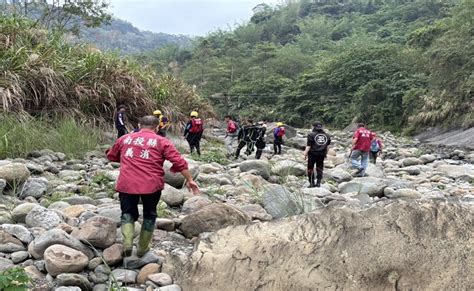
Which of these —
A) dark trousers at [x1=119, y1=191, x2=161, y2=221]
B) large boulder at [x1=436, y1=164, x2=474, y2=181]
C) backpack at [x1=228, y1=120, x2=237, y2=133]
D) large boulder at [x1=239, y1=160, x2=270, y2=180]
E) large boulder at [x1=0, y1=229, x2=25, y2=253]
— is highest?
dark trousers at [x1=119, y1=191, x2=161, y2=221]

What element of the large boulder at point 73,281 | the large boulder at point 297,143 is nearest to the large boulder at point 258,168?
the large boulder at point 73,281

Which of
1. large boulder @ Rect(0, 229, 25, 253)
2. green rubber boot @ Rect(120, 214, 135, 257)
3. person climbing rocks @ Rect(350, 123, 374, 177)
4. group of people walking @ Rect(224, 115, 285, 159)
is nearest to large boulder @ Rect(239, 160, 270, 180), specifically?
person climbing rocks @ Rect(350, 123, 374, 177)

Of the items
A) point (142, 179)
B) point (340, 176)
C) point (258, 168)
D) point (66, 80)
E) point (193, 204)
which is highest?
point (66, 80)

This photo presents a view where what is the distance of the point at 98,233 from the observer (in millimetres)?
3822

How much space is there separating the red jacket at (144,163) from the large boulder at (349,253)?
73 cm

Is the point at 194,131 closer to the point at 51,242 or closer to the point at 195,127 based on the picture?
the point at 195,127

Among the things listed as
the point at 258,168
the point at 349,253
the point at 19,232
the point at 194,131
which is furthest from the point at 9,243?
the point at 194,131

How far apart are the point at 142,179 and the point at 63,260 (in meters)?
0.85

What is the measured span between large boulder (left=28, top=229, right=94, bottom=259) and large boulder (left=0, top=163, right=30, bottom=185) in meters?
2.33

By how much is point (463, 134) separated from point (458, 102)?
3856mm

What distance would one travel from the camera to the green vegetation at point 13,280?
2.73 m

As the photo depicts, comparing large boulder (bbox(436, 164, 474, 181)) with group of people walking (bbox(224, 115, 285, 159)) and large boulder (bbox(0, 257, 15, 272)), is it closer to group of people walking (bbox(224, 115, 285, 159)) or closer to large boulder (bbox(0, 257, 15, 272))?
group of people walking (bbox(224, 115, 285, 159))

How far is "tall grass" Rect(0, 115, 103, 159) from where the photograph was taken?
25.9ft

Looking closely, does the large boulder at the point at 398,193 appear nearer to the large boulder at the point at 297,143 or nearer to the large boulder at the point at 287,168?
the large boulder at the point at 287,168
